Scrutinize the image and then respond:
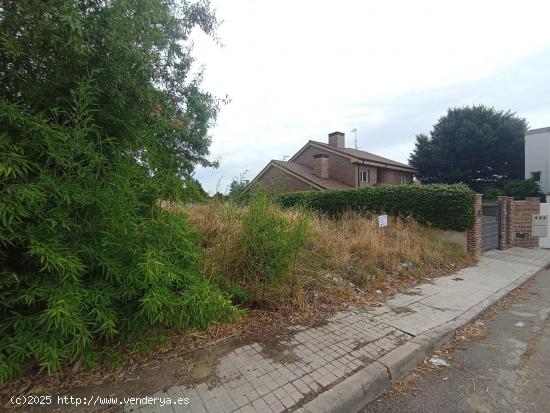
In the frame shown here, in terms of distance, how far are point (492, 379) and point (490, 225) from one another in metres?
9.87

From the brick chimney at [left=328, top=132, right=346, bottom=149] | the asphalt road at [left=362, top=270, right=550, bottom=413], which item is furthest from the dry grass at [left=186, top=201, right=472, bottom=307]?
the brick chimney at [left=328, top=132, right=346, bottom=149]

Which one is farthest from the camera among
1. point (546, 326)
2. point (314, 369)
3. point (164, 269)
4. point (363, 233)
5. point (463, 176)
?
point (463, 176)

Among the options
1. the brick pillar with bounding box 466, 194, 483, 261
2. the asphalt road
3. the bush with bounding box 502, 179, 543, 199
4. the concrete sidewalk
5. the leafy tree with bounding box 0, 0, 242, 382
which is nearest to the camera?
the leafy tree with bounding box 0, 0, 242, 382

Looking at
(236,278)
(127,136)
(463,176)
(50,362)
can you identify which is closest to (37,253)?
(50,362)

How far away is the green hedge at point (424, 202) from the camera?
28.1 ft

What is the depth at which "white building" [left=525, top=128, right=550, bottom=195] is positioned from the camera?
2131 centimetres

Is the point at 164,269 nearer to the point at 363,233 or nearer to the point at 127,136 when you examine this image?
the point at 127,136

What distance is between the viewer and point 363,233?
717 centimetres

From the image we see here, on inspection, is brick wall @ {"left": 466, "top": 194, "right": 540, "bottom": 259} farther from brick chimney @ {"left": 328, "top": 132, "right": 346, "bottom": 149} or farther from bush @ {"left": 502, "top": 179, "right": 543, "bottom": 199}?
brick chimney @ {"left": 328, "top": 132, "right": 346, "bottom": 149}

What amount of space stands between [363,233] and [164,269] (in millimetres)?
5735

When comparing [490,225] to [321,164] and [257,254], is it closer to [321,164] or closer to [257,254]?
[257,254]

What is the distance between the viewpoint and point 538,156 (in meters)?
21.7

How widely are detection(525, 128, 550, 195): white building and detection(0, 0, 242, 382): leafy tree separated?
27853 mm

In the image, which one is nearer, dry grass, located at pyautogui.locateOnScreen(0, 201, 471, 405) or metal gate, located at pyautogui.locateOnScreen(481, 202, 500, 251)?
dry grass, located at pyautogui.locateOnScreen(0, 201, 471, 405)
